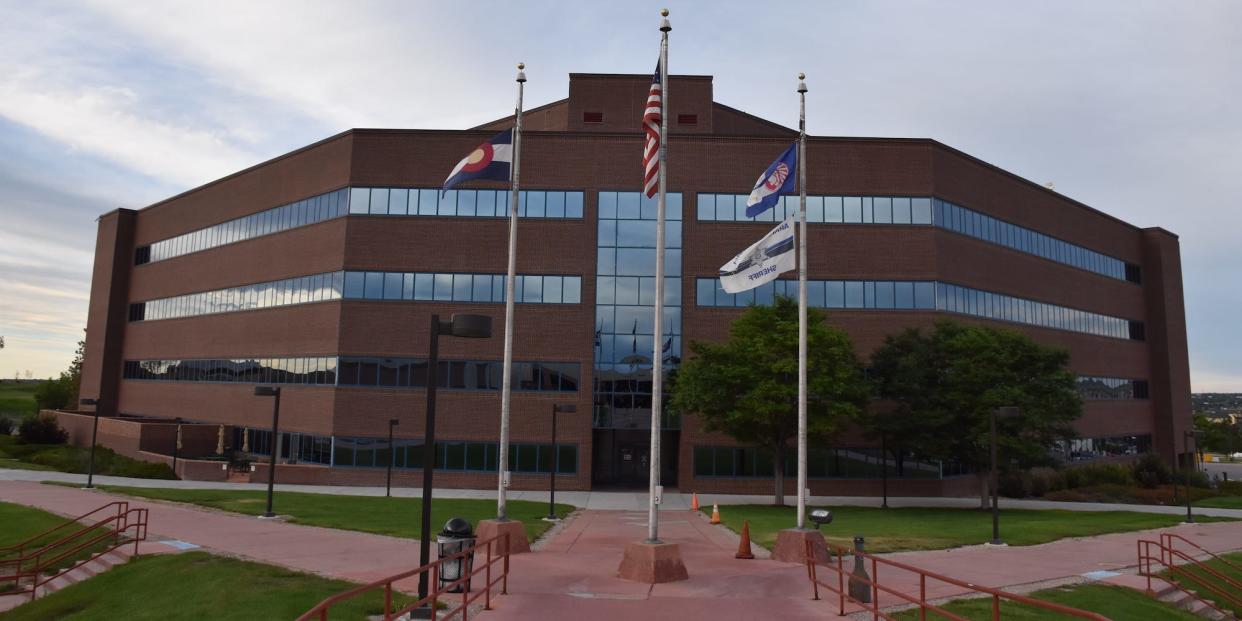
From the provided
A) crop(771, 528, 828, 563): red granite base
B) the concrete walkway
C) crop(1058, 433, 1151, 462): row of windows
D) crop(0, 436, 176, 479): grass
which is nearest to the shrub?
crop(1058, 433, 1151, 462): row of windows

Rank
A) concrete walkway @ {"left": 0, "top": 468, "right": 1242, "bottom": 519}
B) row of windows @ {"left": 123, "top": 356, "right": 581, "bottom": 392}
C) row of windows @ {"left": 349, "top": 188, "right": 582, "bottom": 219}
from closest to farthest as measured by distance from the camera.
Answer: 1. concrete walkway @ {"left": 0, "top": 468, "right": 1242, "bottom": 519}
2. row of windows @ {"left": 123, "top": 356, "right": 581, "bottom": 392}
3. row of windows @ {"left": 349, "top": 188, "right": 582, "bottom": 219}

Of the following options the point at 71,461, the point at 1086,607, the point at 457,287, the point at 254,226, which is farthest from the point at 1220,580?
the point at 71,461

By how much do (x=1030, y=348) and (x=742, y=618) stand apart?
25.7 meters

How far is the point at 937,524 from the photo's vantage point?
25.0 metres

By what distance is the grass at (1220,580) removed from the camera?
16.7m

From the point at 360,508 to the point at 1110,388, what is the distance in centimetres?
4911

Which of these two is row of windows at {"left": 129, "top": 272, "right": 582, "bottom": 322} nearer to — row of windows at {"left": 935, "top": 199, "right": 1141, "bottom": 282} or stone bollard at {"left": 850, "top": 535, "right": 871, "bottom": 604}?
row of windows at {"left": 935, "top": 199, "right": 1141, "bottom": 282}

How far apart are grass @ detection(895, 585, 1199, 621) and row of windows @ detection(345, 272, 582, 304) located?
26854 mm

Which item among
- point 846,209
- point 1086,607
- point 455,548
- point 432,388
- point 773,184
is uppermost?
point 846,209

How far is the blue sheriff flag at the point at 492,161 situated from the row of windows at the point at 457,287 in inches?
805

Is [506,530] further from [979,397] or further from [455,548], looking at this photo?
[979,397]

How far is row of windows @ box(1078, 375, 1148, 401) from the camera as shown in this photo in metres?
48.9

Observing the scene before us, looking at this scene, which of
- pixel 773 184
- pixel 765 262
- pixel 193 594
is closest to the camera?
pixel 193 594

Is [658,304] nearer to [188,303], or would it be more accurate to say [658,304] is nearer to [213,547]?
[213,547]
